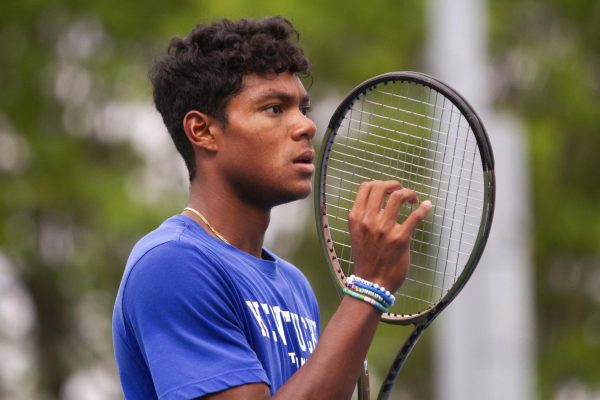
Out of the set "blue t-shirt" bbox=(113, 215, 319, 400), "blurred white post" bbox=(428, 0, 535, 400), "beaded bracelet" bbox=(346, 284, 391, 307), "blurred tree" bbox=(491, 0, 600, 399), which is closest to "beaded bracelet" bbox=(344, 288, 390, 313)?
Result: "beaded bracelet" bbox=(346, 284, 391, 307)

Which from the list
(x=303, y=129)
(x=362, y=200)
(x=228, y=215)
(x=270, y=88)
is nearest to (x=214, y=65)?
(x=270, y=88)

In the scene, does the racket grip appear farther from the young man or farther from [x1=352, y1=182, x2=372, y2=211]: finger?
[x1=352, y1=182, x2=372, y2=211]: finger

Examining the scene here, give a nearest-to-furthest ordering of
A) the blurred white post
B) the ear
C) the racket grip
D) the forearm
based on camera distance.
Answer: the forearm
the ear
the racket grip
the blurred white post

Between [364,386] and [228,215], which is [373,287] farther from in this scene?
[364,386]

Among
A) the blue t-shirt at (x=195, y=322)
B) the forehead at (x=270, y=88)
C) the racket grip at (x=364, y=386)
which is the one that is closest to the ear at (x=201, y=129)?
the forehead at (x=270, y=88)

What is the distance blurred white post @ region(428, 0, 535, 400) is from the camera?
1081 cm

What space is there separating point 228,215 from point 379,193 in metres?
0.59

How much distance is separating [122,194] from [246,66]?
952 cm

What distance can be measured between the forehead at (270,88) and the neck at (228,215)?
0.31 metres

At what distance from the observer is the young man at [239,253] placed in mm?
3588

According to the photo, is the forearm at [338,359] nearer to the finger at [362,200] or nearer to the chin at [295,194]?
the finger at [362,200]

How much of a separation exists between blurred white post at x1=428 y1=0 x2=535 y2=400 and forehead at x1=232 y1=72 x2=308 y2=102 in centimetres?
681

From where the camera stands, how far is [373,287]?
11.9 ft

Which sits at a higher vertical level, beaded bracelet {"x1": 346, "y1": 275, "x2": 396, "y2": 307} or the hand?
the hand
